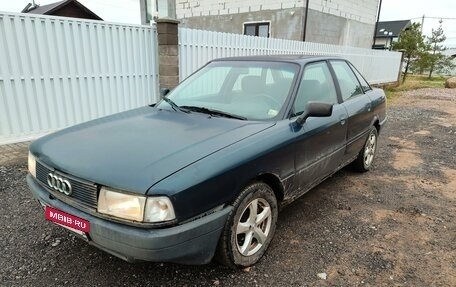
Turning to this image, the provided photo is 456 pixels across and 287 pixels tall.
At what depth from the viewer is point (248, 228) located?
249cm

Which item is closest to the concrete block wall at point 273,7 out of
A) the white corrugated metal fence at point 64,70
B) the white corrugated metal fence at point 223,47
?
the white corrugated metal fence at point 223,47

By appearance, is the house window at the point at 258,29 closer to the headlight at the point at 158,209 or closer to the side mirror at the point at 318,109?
the side mirror at the point at 318,109

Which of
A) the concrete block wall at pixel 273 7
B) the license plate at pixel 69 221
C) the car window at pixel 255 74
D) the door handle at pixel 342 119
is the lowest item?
the license plate at pixel 69 221

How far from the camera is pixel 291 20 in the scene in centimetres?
1413

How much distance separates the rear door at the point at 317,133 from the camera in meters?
2.94

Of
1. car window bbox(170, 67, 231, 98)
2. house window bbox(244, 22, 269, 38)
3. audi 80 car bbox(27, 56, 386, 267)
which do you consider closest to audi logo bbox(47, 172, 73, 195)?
audi 80 car bbox(27, 56, 386, 267)

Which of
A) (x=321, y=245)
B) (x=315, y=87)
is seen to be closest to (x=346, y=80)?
(x=315, y=87)

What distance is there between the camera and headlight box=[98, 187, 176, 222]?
1895mm

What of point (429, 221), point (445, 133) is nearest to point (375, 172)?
point (429, 221)

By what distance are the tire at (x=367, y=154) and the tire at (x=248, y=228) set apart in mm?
2316

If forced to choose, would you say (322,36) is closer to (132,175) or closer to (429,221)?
(429,221)

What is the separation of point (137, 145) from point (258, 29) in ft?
46.6

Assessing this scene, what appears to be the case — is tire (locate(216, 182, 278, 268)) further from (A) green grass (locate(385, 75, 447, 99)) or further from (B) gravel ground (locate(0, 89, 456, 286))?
(A) green grass (locate(385, 75, 447, 99))

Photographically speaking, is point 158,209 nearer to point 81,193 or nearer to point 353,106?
point 81,193
